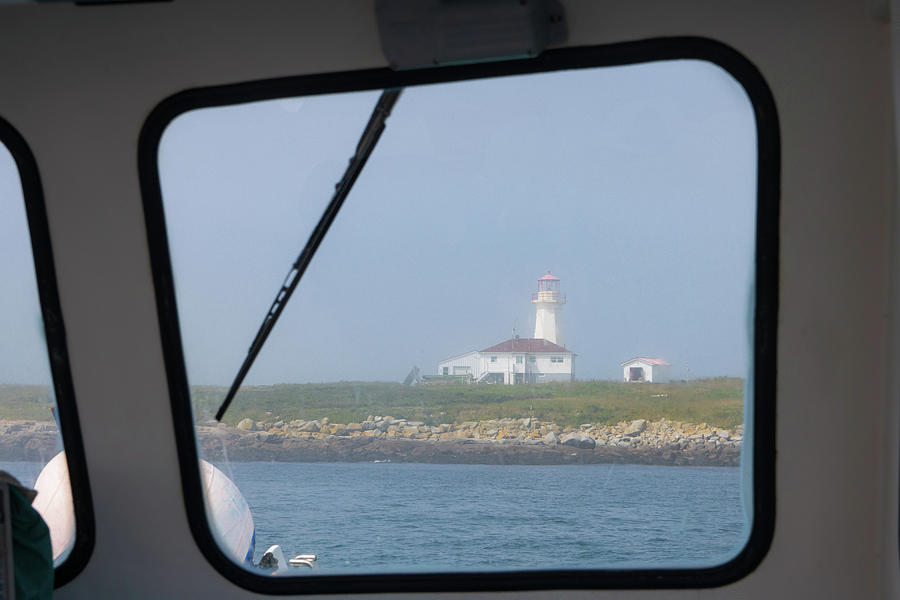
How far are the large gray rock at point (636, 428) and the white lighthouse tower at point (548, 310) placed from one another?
0.40 metres

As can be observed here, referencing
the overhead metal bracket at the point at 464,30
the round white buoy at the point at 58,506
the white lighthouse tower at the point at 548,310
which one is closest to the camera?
the overhead metal bracket at the point at 464,30

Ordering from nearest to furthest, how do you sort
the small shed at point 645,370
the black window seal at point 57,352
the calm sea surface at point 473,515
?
the black window seal at point 57,352 < the small shed at point 645,370 < the calm sea surface at point 473,515

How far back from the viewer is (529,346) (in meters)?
2.93

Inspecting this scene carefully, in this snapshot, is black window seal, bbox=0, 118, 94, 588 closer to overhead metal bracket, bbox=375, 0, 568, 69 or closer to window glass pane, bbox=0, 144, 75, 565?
window glass pane, bbox=0, 144, 75, 565

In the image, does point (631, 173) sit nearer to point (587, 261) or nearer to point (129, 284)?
point (587, 261)

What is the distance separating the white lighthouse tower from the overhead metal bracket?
1.37m

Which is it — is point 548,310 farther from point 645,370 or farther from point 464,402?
point 645,370

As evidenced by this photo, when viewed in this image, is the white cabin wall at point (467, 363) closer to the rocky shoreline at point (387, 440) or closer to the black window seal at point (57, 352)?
the rocky shoreline at point (387, 440)

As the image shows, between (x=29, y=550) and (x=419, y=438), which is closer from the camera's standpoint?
(x=29, y=550)

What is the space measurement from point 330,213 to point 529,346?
118cm

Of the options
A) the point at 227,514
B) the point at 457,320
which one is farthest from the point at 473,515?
the point at 227,514

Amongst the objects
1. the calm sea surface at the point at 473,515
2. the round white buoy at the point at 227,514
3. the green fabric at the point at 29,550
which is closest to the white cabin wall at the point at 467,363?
the round white buoy at the point at 227,514

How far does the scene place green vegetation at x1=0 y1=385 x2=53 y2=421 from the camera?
2100 millimetres

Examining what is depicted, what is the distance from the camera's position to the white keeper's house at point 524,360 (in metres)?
2.86
